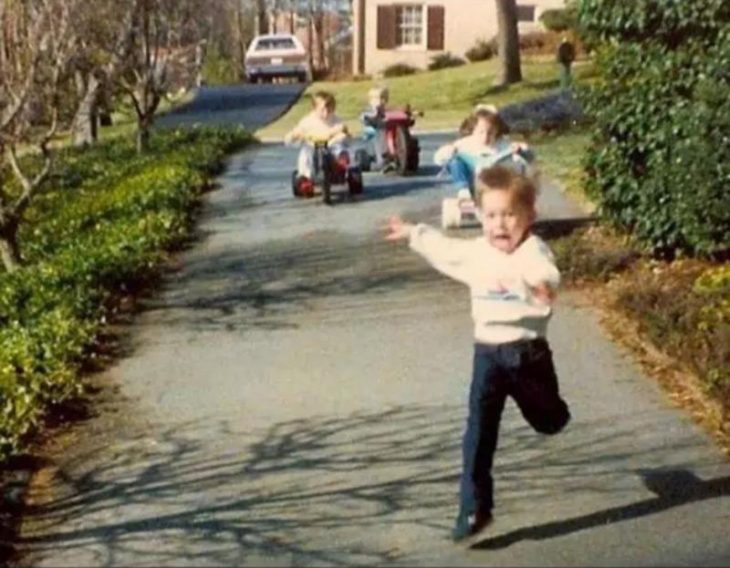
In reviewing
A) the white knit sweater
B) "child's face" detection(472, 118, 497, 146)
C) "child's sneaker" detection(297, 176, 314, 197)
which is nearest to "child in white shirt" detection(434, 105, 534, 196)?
"child's face" detection(472, 118, 497, 146)

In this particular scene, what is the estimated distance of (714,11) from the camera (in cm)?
1220

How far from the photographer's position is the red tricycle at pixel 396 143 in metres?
20.0

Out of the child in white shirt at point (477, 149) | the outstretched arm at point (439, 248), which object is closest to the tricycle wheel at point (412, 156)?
the child in white shirt at point (477, 149)

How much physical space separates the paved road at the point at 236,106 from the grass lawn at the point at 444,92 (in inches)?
20.2

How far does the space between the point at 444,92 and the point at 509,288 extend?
35156 mm

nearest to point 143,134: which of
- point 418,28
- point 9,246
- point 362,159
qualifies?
point 362,159

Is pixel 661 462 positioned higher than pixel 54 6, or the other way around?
pixel 54 6

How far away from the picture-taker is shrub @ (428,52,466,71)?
173ft

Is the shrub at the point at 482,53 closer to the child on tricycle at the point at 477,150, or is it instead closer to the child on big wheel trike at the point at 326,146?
the child on big wheel trike at the point at 326,146

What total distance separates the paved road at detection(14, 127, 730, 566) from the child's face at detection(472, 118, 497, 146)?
1.74m

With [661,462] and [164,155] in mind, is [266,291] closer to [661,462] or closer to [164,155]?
[661,462]

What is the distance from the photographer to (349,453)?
27.8 ft

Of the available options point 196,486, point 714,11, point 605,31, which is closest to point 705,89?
point 714,11

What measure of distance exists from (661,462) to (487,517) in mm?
1351
